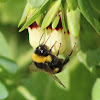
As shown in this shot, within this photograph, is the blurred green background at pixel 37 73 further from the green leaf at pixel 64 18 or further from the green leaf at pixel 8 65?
the green leaf at pixel 64 18

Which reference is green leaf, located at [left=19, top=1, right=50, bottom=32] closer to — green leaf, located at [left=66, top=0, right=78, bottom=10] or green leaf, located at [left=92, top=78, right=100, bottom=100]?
green leaf, located at [left=66, top=0, right=78, bottom=10]

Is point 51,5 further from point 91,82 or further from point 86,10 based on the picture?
point 91,82

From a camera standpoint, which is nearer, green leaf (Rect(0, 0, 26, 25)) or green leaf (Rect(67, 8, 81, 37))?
green leaf (Rect(67, 8, 81, 37))

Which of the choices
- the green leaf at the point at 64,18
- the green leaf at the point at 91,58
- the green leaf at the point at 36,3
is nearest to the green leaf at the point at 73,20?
the green leaf at the point at 64,18

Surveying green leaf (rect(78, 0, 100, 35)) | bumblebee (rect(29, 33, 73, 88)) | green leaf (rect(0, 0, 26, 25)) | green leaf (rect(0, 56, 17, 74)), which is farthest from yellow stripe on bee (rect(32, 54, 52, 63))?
green leaf (rect(0, 0, 26, 25))

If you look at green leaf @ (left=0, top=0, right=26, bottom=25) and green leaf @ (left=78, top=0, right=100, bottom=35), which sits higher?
green leaf @ (left=78, top=0, right=100, bottom=35)

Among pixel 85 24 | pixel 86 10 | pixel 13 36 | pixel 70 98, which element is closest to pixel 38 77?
pixel 70 98

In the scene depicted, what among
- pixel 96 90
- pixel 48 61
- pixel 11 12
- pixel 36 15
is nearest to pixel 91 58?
pixel 96 90
